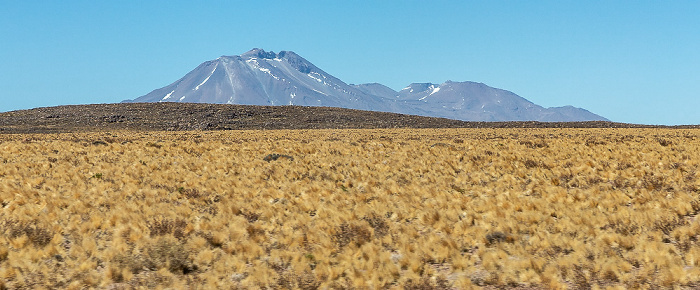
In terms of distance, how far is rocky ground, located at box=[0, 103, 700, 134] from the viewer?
80.3 m

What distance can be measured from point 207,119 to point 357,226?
79563 millimetres

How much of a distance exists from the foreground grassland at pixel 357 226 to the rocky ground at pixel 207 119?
59.8m

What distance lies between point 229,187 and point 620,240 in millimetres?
11415

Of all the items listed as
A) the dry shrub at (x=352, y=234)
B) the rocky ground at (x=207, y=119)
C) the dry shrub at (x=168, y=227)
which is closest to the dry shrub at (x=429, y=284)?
the dry shrub at (x=352, y=234)

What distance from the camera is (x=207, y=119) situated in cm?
8819

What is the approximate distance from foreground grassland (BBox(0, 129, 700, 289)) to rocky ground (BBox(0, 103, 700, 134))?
59809 mm

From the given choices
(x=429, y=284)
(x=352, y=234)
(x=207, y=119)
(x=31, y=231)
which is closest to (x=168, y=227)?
(x=31, y=231)

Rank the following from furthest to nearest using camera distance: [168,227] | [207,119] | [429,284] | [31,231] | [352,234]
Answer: [207,119] < [168,227] < [31,231] < [352,234] < [429,284]

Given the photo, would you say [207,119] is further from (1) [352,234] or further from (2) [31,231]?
(1) [352,234]

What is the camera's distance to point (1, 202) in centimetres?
1537

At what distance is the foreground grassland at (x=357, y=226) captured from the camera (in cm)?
901

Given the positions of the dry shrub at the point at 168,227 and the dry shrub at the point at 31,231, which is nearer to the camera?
the dry shrub at the point at 31,231

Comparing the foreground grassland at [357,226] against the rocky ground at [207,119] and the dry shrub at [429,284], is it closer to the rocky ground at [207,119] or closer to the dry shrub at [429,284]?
the dry shrub at [429,284]

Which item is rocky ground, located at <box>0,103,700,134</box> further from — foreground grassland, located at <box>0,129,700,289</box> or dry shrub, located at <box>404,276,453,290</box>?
dry shrub, located at <box>404,276,453,290</box>
